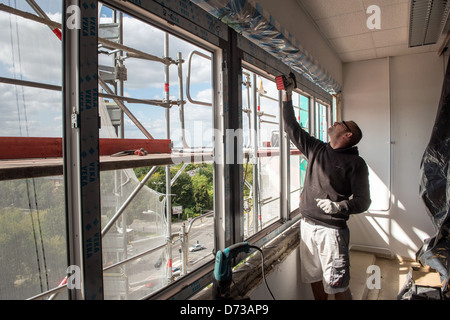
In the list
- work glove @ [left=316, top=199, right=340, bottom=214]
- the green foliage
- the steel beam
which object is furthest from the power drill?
the green foliage

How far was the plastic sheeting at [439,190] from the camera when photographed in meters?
2.28

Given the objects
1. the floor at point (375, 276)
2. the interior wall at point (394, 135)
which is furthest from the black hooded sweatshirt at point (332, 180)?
the interior wall at point (394, 135)

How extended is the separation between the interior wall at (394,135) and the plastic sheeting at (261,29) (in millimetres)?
1845

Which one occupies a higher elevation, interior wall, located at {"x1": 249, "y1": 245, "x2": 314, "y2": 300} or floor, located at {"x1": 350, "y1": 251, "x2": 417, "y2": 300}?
interior wall, located at {"x1": 249, "y1": 245, "x2": 314, "y2": 300}

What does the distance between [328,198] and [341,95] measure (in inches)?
108

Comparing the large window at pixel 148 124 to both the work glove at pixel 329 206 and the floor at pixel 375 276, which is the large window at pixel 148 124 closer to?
the work glove at pixel 329 206

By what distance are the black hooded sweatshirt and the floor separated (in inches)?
52.2

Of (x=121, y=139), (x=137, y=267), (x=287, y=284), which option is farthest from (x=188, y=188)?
(x=121, y=139)

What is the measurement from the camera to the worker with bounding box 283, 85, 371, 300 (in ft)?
6.23

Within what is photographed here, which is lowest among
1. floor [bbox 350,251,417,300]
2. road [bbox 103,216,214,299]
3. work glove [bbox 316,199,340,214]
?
floor [bbox 350,251,417,300]

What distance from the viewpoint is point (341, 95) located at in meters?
4.14

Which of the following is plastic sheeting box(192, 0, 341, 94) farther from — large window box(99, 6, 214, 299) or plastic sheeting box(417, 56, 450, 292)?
plastic sheeting box(417, 56, 450, 292)

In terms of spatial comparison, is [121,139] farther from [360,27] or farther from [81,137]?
[360,27]
